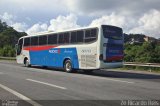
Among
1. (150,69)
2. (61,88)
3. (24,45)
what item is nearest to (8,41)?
(24,45)

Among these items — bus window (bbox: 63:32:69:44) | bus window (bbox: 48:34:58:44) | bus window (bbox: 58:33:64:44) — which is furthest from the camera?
bus window (bbox: 48:34:58:44)

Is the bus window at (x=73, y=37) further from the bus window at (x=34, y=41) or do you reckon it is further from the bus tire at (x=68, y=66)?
the bus window at (x=34, y=41)

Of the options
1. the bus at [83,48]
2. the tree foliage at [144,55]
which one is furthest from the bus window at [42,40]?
the tree foliage at [144,55]

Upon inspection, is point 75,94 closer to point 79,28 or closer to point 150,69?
point 79,28

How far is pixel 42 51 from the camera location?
26.8 metres

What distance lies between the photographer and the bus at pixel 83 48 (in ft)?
65.6

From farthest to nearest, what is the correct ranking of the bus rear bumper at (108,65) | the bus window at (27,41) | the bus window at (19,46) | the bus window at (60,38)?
the bus window at (19,46), the bus window at (27,41), the bus window at (60,38), the bus rear bumper at (108,65)

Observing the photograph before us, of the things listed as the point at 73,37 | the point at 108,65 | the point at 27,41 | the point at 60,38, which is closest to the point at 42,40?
the point at 60,38

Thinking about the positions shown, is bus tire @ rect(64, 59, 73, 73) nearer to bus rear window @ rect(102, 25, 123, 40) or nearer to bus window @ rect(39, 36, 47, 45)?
bus window @ rect(39, 36, 47, 45)

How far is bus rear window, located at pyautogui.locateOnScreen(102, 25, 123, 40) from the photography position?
20.0 m

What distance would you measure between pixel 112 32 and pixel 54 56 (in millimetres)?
6296

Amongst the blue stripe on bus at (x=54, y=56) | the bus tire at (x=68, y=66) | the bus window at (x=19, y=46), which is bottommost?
the bus tire at (x=68, y=66)

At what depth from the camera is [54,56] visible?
984 inches

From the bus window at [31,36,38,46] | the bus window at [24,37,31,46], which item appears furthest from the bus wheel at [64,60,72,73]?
the bus window at [24,37,31,46]
